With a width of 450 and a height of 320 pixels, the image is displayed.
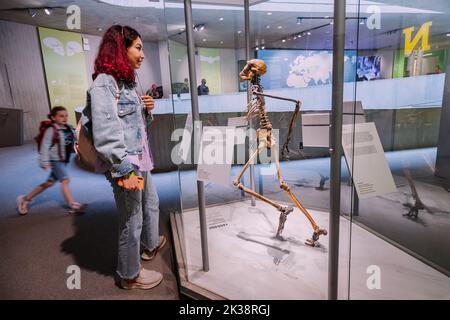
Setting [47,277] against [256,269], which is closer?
[256,269]

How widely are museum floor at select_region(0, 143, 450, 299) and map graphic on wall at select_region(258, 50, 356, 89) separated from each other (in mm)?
1019

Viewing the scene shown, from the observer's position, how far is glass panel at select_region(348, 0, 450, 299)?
1744 mm

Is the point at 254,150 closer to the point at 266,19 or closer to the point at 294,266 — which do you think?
the point at 294,266

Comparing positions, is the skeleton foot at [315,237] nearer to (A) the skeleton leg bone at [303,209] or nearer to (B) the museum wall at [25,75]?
(A) the skeleton leg bone at [303,209]

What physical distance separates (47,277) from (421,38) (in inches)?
133

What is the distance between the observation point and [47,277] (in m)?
2.04

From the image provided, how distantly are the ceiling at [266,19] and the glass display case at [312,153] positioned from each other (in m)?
0.01

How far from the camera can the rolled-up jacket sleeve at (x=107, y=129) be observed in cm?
142

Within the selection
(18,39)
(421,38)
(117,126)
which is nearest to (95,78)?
(117,126)

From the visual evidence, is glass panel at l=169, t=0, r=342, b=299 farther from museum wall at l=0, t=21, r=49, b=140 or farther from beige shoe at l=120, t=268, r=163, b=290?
museum wall at l=0, t=21, r=49, b=140

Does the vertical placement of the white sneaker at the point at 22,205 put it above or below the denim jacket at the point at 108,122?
below

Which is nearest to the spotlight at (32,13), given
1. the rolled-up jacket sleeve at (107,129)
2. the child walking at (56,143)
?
the child walking at (56,143)

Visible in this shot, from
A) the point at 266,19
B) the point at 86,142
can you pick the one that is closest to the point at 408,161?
the point at 266,19
